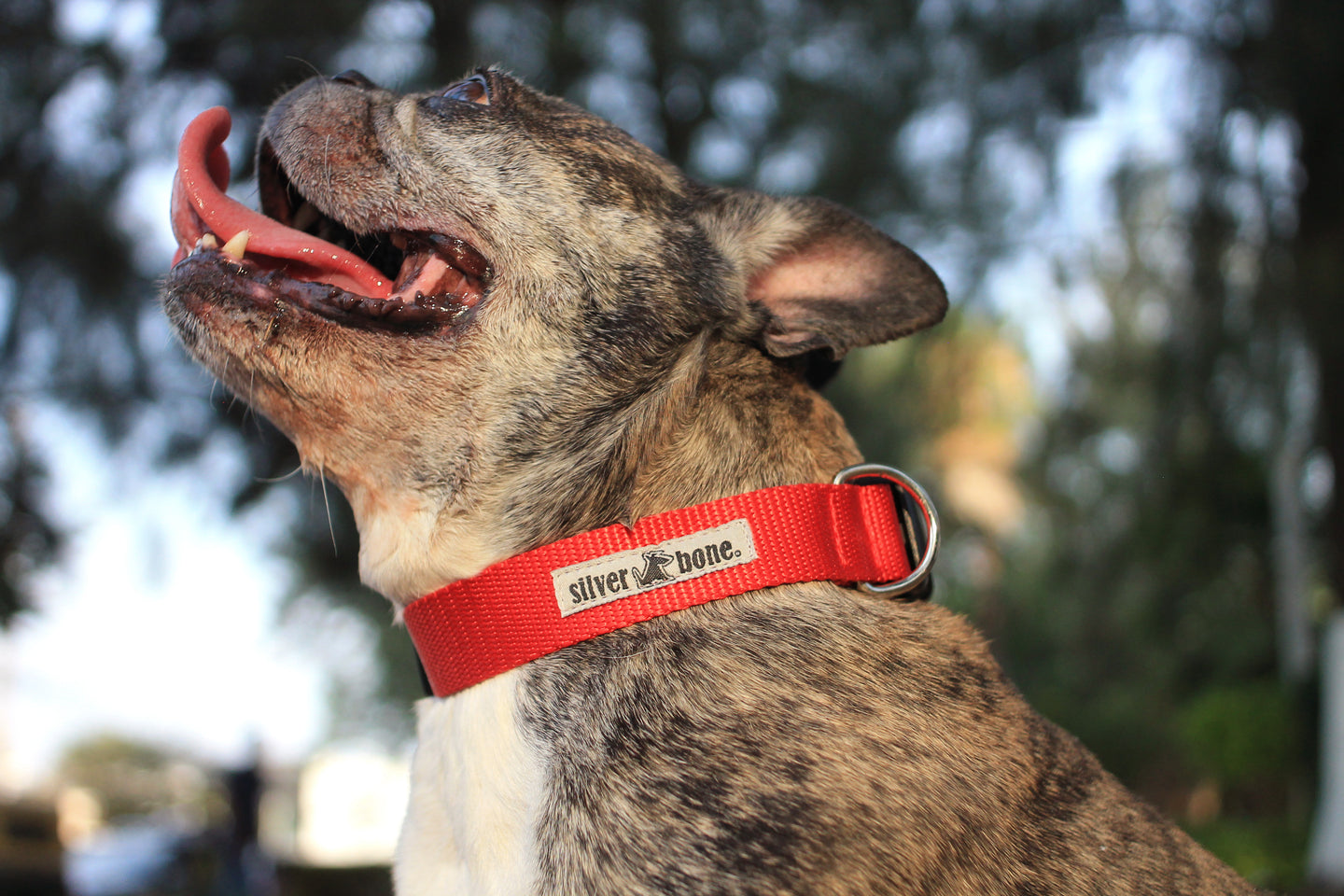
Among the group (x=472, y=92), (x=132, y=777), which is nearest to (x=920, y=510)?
(x=472, y=92)

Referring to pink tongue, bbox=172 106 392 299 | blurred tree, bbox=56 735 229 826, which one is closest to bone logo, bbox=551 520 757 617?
pink tongue, bbox=172 106 392 299

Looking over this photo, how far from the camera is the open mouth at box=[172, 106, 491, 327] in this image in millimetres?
2344

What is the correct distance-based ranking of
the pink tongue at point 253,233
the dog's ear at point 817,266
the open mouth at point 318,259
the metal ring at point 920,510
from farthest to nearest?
the dog's ear at point 817,266
the pink tongue at point 253,233
the open mouth at point 318,259
the metal ring at point 920,510

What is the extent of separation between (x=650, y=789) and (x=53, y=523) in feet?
15.0

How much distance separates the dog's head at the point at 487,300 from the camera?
7.62 feet

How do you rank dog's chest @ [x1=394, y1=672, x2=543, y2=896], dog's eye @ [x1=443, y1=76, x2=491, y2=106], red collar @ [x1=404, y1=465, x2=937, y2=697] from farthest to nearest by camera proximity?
dog's eye @ [x1=443, y1=76, x2=491, y2=106], red collar @ [x1=404, y1=465, x2=937, y2=697], dog's chest @ [x1=394, y1=672, x2=543, y2=896]

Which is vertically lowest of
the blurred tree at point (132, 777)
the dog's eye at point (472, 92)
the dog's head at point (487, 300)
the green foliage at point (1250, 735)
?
the blurred tree at point (132, 777)

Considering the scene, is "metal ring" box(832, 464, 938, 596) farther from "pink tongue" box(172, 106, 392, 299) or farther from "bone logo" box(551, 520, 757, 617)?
Result: "pink tongue" box(172, 106, 392, 299)

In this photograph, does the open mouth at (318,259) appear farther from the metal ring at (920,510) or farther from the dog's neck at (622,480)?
the metal ring at (920,510)

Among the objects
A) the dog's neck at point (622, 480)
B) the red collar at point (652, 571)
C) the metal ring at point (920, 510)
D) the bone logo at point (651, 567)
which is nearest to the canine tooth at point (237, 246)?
the dog's neck at point (622, 480)

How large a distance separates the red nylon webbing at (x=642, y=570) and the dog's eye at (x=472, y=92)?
1379mm

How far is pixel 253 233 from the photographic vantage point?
8.09ft

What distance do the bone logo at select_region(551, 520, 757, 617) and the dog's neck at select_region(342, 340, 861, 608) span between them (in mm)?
134

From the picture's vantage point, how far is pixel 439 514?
2350 millimetres
